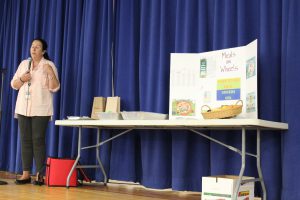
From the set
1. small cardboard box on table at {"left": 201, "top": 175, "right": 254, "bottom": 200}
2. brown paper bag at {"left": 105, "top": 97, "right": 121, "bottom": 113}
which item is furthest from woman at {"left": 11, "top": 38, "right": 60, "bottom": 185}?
small cardboard box on table at {"left": 201, "top": 175, "right": 254, "bottom": 200}

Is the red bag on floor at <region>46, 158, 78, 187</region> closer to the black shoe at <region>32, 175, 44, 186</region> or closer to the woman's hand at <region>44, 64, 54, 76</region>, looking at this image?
the black shoe at <region>32, 175, 44, 186</region>

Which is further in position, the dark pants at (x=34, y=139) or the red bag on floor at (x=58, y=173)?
the dark pants at (x=34, y=139)

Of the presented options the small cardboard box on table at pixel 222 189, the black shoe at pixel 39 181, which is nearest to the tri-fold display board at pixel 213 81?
the small cardboard box on table at pixel 222 189

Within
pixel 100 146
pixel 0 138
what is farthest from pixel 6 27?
pixel 100 146

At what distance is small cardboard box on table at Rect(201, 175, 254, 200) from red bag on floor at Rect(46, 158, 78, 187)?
137 centimetres

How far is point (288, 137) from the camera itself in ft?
8.99

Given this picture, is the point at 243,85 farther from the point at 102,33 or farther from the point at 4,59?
the point at 4,59

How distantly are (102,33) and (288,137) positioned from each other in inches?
82.5

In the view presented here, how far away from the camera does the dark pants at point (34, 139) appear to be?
12.1ft

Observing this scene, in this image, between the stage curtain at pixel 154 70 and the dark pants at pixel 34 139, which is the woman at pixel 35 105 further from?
the stage curtain at pixel 154 70

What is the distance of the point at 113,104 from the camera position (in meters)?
3.66

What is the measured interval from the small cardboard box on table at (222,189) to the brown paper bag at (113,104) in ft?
4.05

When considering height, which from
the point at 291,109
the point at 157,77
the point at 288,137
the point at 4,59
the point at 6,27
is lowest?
the point at 288,137

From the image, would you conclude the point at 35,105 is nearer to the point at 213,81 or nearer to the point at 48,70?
the point at 48,70
